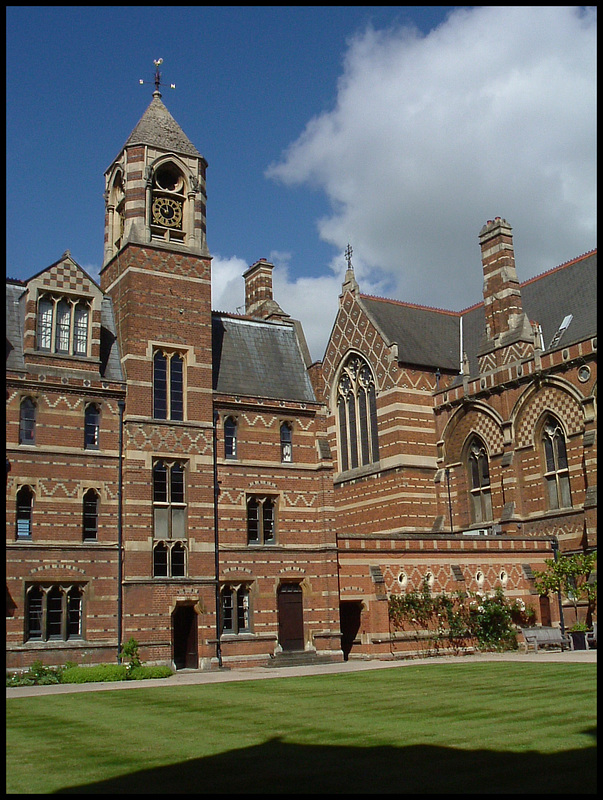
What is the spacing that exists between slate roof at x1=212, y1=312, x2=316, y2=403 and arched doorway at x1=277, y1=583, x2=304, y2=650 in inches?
290

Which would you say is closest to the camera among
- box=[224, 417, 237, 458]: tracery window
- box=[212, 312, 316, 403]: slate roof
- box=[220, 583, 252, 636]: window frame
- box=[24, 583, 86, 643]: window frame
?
box=[24, 583, 86, 643]: window frame

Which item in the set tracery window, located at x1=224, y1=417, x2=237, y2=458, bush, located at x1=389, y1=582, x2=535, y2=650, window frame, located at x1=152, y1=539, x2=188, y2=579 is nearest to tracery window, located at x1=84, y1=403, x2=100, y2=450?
window frame, located at x1=152, y1=539, x2=188, y2=579

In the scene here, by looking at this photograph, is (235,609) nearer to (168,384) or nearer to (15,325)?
(168,384)

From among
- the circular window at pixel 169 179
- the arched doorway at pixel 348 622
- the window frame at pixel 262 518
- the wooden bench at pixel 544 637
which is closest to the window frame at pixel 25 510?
the window frame at pixel 262 518

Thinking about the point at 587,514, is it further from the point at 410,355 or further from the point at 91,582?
the point at 91,582

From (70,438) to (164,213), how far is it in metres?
9.82

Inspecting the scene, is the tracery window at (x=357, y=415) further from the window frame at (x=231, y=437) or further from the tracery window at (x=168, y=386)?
the tracery window at (x=168, y=386)

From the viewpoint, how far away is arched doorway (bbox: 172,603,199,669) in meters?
29.9

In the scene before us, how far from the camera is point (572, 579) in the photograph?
3644cm

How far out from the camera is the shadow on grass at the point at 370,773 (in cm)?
892

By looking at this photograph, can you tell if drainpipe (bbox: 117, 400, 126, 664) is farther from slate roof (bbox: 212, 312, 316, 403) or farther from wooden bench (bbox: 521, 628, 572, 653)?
wooden bench (bbox: 521, 628, 572, 653)

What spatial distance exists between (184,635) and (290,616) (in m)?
4.11

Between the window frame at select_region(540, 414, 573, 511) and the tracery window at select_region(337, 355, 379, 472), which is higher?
the tracery window at select_region(337, 355, 379, 472)

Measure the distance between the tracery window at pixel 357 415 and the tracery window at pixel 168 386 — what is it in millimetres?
16416
